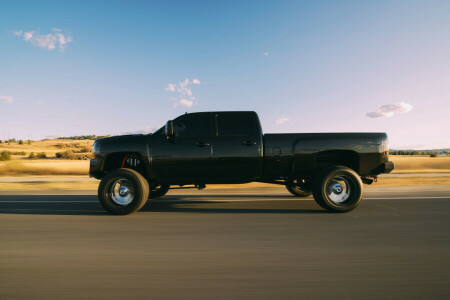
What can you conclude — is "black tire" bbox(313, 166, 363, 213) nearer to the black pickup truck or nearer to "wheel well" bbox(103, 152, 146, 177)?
the black pickup truck

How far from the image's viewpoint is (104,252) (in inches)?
133

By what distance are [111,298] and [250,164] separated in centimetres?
365

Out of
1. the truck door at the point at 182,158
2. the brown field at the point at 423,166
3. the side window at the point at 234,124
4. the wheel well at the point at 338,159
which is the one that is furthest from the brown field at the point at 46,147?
the wheel well at the point at 338,159

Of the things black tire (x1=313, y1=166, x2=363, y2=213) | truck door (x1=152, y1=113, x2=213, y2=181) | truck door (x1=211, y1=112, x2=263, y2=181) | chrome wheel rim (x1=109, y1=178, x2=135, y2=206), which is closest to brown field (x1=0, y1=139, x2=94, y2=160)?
chrome wheel rim (x1=109, y1=178, x2=135, y2=206)

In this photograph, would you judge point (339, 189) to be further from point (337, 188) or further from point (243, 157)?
point (243, 157)

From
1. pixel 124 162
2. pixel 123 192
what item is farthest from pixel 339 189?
Result: pixel 124 162

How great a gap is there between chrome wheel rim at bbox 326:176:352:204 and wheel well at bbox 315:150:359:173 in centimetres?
40

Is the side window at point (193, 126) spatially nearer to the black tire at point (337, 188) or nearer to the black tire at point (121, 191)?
the black tire at point (121, 191)

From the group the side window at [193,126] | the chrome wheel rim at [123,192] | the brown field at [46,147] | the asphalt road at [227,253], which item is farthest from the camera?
the brown field at [46,147]

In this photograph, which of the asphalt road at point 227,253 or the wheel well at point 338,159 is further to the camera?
the wheel well at point 338,159

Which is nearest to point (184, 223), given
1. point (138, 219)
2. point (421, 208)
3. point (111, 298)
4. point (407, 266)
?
point (138, 219)

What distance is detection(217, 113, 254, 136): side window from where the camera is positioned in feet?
18.7

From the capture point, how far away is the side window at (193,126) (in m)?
5.70

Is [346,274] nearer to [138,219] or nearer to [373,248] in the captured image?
[373,248]
